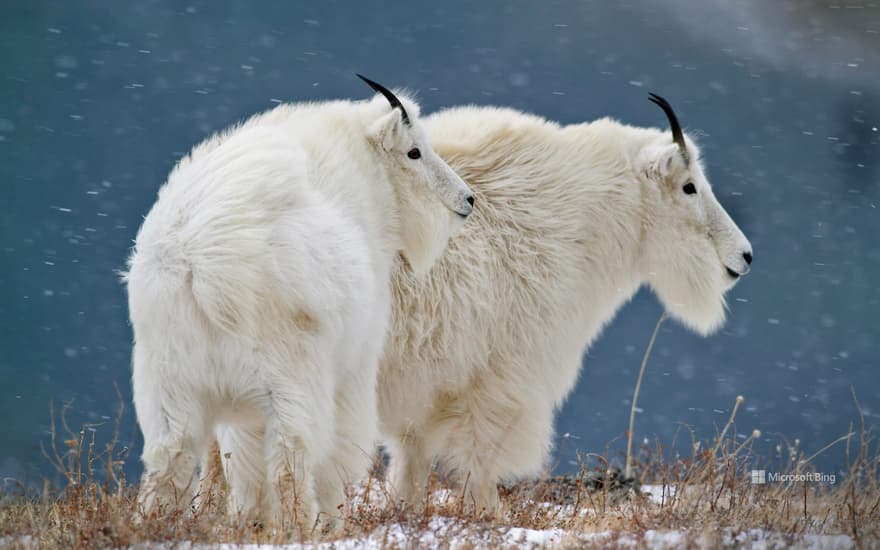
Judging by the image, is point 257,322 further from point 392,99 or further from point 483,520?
point 392,99

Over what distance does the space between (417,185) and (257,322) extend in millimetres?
1708

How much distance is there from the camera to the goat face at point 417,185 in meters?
5.20

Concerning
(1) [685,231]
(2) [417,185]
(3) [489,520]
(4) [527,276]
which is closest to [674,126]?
(1) [685,231]

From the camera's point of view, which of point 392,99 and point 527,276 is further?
point 527,276

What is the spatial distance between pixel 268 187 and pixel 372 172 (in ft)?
3.48

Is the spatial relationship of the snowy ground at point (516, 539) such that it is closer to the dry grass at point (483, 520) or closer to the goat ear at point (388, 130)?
the dry grass at point (483, 520)

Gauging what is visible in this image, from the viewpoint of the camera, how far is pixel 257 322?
3789 millimetres

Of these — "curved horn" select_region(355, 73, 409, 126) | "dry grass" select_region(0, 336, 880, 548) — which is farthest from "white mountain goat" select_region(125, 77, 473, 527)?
"curved horn" select_region(355, 73, 409, 126)

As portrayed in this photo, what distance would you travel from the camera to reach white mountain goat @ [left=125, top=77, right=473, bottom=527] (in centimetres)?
379

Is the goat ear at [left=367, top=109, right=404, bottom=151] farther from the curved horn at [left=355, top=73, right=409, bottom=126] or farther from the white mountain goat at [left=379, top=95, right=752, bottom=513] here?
the white mountain goat at [left=379, top=95, right=752, bottom=513]

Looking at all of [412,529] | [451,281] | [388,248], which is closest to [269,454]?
[412,529]

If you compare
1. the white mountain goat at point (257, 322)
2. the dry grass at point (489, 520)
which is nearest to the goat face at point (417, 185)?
the white mountain goat at point (257, 322)

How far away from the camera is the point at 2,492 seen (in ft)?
20.0

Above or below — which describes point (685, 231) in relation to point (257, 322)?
below
